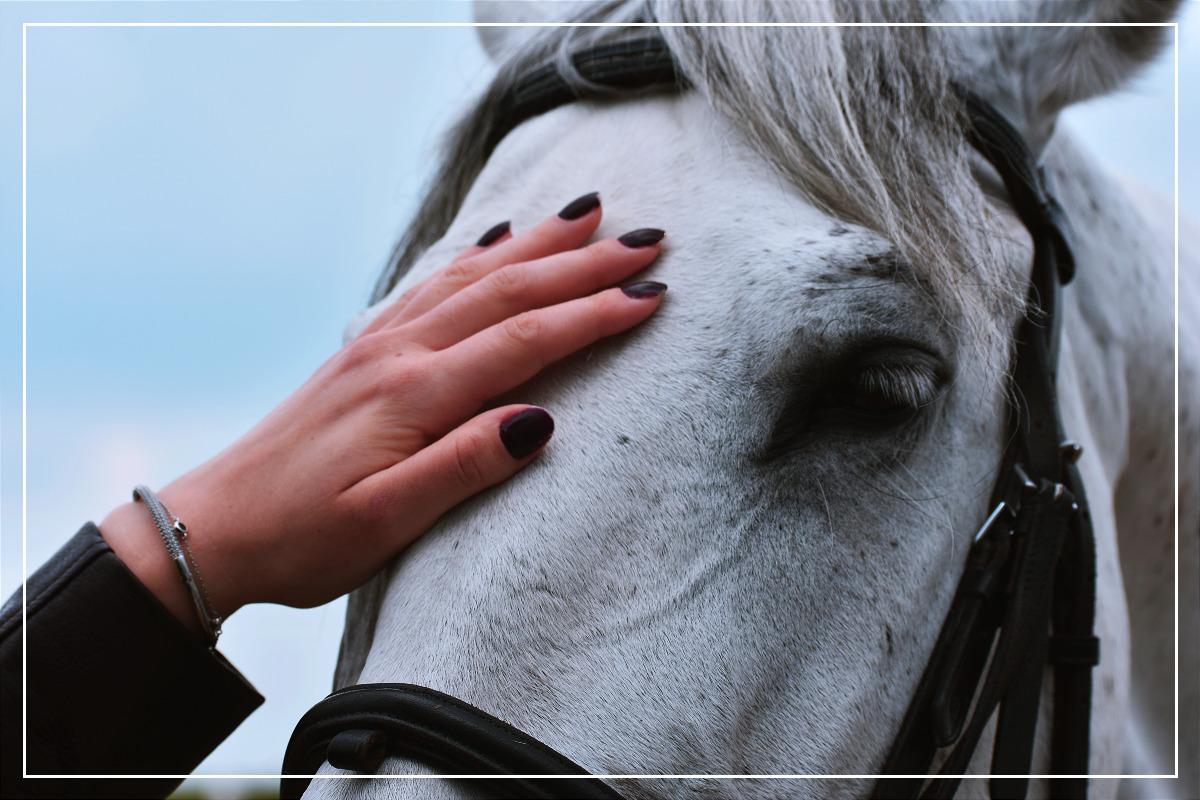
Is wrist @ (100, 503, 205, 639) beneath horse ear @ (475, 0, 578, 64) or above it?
beneath

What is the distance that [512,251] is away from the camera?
91cm

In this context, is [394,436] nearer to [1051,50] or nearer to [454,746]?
[454,746]

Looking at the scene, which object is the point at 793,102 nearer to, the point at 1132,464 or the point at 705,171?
the point at 705,171

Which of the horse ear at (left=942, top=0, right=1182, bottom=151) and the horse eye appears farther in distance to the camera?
the horse ear at (left=942, top=0, right=1182, bottom=151)

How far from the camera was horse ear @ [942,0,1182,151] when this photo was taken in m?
1.03

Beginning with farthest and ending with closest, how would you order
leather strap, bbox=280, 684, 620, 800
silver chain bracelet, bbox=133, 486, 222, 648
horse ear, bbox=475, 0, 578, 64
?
horse ear, bbox=475, 0, 578, 64
silver chain bracelet, bbox=133, 486, 222, 648
leather strap, bbox=280, 684, 620, 800

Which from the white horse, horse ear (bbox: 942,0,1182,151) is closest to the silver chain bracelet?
the white horse

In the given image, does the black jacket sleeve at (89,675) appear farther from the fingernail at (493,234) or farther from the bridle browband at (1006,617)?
the fingernail at (493,234)

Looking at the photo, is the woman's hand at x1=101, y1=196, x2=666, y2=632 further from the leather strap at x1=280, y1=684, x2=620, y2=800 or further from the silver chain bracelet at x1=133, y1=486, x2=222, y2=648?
the leather strap at x1=280, y1=684, x2=620, y2=800

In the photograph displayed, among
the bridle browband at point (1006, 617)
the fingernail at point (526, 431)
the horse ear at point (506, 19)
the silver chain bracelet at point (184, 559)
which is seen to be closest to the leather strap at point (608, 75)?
the bridle browband at point (1006, 617)

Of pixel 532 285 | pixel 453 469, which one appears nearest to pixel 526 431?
pixel 453 469

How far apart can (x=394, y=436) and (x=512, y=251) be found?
0.85 feet

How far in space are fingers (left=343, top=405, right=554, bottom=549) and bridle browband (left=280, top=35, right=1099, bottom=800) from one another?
17cm

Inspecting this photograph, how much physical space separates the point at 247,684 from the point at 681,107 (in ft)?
2.91
